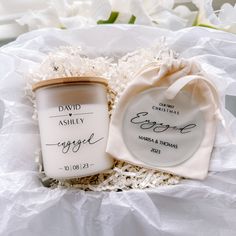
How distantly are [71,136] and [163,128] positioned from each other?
132 millimetres

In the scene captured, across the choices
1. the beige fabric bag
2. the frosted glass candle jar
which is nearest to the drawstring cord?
the beige fabric bag

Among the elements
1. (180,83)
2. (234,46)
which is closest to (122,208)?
(180,83)

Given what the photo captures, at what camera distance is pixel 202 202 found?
47 cm

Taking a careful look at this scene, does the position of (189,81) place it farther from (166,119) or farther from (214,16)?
(214,16)

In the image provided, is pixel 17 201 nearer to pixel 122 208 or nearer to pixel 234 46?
pixel 122 208

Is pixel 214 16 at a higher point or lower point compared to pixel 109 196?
higher

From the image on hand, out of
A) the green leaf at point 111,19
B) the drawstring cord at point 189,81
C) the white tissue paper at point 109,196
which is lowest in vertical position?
the white tissue paper at point 109,196

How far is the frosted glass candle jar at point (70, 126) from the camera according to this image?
17.7 inches

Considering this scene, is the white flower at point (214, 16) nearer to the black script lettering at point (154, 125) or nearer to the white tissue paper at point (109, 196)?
the white tissue paper at point (109, 196)

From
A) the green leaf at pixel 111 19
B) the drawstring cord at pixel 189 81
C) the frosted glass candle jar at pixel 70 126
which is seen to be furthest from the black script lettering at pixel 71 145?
the green leaf at pixel 111 19

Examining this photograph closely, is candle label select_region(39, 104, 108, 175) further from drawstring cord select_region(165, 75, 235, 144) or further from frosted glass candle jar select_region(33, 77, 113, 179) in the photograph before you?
drawstring cord select_region(165, 75, 235, 144)

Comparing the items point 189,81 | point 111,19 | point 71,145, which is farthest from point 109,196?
point 111,19

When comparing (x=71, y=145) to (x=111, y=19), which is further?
(x=111, y=19)

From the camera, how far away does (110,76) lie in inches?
20.9
